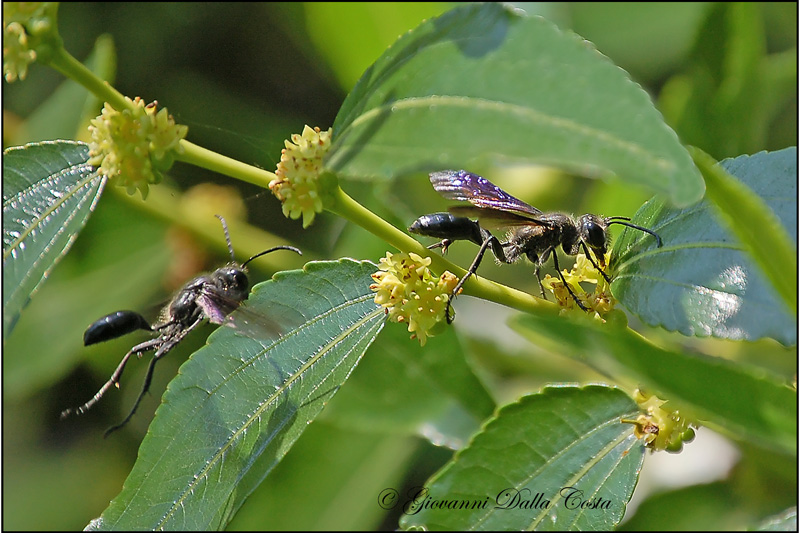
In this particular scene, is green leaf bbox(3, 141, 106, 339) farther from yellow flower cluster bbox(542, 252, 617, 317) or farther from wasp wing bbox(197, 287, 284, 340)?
yellow flower cluster bbox(542, 252, 617, 317)

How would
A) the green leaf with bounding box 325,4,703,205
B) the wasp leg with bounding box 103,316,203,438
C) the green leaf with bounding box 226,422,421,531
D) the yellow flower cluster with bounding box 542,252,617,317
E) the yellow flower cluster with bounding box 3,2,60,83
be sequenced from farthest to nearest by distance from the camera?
the green leaf with bounding box 226,422,421,531, the wasp leg with bounding box 103,316,203,438, the yellow flower cluster with bounding box 542,252,617,317, the yellow flower cluster with bounding box 3,2,60,83, the green leaf with bounding box 325,4,703,205

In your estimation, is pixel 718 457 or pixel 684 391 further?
pixel 718 457

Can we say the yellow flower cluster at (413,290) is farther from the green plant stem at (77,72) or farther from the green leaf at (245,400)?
the green plant stem at (77,72)

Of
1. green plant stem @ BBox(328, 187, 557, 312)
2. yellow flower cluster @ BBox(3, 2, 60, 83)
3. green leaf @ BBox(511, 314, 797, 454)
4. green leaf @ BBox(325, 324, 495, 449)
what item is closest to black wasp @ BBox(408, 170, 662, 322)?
green plant stem @ BBox(328, 187, 557, 312)

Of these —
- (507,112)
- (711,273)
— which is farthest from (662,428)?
(507,112)

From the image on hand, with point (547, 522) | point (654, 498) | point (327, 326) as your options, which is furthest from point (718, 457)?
point (327, 326)

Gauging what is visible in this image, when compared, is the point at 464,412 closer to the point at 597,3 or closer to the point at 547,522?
the point at 547,522
